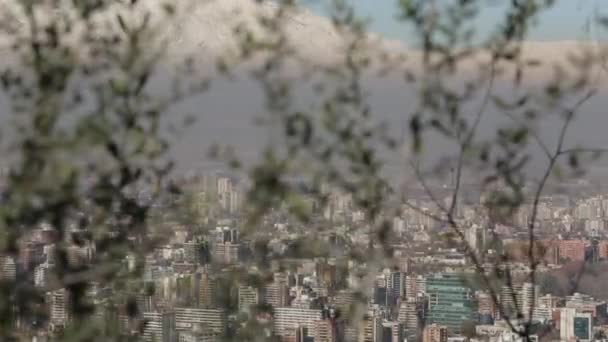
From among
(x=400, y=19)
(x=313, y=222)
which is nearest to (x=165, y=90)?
(x=313, y=222)

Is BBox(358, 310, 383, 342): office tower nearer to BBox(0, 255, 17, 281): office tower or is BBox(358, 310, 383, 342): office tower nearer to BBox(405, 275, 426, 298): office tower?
BBox(405, 275, 426, 298): office tower

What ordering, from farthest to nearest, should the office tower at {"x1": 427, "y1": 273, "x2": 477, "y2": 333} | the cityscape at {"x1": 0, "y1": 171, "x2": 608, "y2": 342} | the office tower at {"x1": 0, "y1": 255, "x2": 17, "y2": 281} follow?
the office tower at {"x1": 427, "y1": 273, "x2": 477, "y2": 333}, the cityscape at {"x1": 0, "y1": 171, "x2": 608, "y2": 342}, the office tower at {"x1": 0, "y1": 255, "x2": 17, "y2": 281}

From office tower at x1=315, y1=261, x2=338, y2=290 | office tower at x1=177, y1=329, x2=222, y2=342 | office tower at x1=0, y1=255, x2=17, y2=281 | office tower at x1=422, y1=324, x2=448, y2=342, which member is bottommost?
office tower at x1=422, y1=324, x2=448, y2=342

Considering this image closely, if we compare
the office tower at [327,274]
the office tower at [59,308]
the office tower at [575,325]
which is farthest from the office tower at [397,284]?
the office tower at [59,308]

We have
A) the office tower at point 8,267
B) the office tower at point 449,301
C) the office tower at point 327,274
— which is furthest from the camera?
the office tower at point 449,301

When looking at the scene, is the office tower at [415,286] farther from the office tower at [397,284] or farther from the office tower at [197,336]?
the office tower at [197,336]

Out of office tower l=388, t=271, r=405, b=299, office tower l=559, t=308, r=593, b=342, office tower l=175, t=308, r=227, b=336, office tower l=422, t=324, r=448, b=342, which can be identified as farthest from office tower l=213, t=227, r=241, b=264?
office tower l=559, t=308, r=593, b=342
